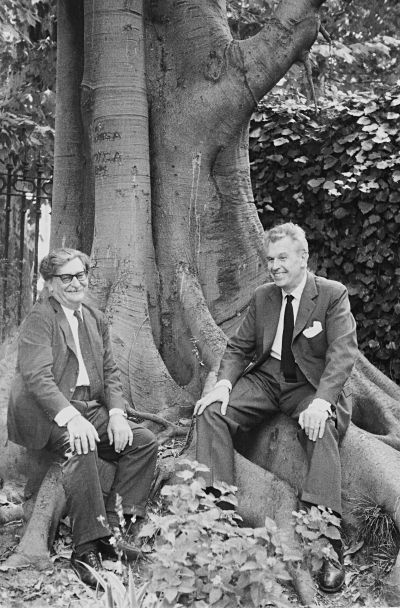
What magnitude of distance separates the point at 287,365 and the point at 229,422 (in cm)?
47

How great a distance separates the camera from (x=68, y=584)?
169 inches

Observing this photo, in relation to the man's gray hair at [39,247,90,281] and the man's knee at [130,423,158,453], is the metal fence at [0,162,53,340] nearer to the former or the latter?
the man's gray hair at [39,247,90,281]

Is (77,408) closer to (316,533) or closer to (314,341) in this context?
(314,341)

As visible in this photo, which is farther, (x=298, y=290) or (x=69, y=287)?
(x=298, y=290)

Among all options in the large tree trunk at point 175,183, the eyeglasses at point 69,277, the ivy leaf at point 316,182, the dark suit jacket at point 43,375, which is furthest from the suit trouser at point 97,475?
the ivy leaf at point 316,182

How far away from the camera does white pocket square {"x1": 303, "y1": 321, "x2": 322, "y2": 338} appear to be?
16.0ft

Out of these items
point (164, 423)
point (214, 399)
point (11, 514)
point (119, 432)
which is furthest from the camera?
point (164, 423)

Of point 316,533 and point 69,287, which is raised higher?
point 69,287

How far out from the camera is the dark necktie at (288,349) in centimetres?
493

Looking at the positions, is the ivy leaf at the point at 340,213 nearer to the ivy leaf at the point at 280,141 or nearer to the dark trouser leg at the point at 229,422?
the ivy leaf at the point at 280,141

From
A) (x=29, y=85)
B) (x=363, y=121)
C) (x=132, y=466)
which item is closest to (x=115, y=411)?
(x=132, y=466)

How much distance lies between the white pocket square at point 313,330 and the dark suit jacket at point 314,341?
17 millimetres

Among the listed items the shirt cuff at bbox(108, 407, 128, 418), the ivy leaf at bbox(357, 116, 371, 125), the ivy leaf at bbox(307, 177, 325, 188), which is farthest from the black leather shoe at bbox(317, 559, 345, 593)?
the ivy leaf at bbox(357, 116, 371, 125)

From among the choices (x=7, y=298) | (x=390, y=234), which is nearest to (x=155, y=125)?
(x=390, y=234)
